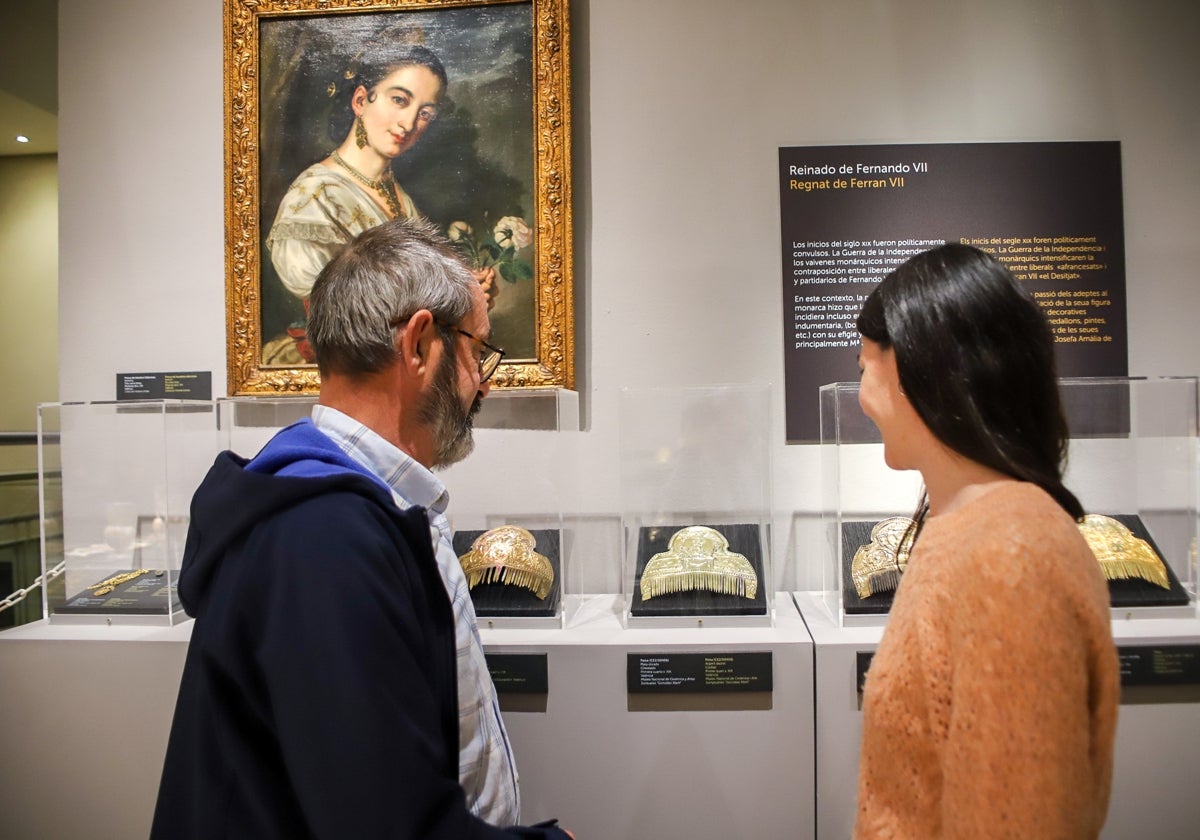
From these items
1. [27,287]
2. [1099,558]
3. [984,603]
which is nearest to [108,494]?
[984,603]

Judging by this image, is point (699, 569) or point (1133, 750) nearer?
point (1133, 750)

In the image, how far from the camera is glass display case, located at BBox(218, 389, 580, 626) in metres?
1.98

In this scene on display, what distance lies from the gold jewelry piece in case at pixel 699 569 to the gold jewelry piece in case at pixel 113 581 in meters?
1.63

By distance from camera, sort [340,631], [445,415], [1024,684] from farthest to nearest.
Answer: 1. [445,415]
2. [340,631]
3. [1024,684]

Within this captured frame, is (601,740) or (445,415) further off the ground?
(445,415)

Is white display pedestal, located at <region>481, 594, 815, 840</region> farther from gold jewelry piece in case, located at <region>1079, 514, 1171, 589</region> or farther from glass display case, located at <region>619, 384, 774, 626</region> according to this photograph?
gold jewelry piece in case, located at <region>1079, 514, 1171, 589</region>

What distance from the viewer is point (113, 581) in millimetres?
2211

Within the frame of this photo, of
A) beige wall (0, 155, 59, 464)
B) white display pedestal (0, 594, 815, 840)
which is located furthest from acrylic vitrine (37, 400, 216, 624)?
beige wall (0, 155, 59, 464)

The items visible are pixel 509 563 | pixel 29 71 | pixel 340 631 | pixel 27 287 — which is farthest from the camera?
pixel 27 287

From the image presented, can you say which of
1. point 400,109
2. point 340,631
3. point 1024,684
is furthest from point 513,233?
point 1024,684

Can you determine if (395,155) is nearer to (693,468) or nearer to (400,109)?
(400,109)

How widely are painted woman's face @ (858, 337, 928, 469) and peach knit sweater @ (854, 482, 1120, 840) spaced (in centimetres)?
18

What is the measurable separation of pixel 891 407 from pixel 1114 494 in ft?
4.63

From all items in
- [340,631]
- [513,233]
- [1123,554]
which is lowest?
[1123,554]
